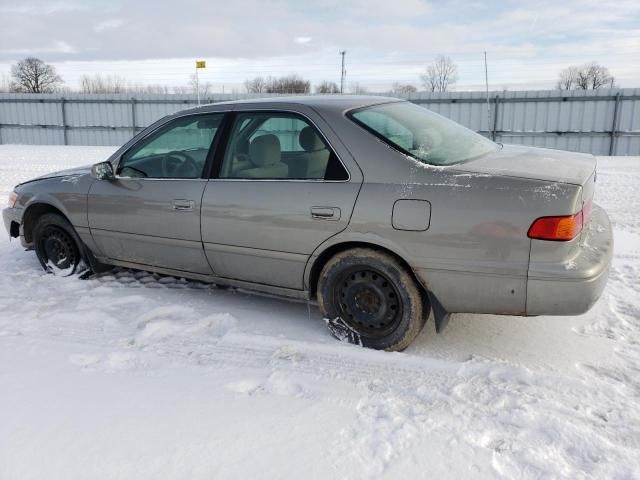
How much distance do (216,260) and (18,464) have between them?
6.16 feet

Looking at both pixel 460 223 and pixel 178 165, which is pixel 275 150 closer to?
pixel 178 165

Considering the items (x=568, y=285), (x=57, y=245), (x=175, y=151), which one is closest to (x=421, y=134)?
(x=568, y=285)

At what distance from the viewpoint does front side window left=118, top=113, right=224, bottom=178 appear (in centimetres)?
410

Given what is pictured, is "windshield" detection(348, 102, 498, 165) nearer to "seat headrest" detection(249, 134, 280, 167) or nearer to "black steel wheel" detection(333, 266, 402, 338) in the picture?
"seat headrest" detection(249, 134, 280, 167)

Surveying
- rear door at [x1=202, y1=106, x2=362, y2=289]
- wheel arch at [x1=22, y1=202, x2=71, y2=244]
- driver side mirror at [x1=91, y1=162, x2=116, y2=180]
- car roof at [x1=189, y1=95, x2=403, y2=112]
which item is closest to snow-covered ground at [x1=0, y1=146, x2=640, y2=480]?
rear door at [x1=202, y1=106, x2=362, y2=289]

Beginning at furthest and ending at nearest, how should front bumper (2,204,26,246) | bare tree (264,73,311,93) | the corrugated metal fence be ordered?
bare tree (264,73,311,93) < the corrugated metal fence < front bumper (2,204,26,246)

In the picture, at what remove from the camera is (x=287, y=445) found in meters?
2.51

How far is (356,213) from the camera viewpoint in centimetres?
334

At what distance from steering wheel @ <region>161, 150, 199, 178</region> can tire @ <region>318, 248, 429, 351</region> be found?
132 centimetres

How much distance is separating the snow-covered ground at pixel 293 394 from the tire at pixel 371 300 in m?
0.13

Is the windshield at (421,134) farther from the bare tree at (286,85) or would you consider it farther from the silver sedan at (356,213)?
the bare tree at (286,85)

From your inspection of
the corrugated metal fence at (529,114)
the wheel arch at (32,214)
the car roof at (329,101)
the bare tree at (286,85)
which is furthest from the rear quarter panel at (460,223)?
the bare tree at (286,85)

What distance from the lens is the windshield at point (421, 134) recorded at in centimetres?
342

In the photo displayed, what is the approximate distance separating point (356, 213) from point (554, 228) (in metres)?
1.10
